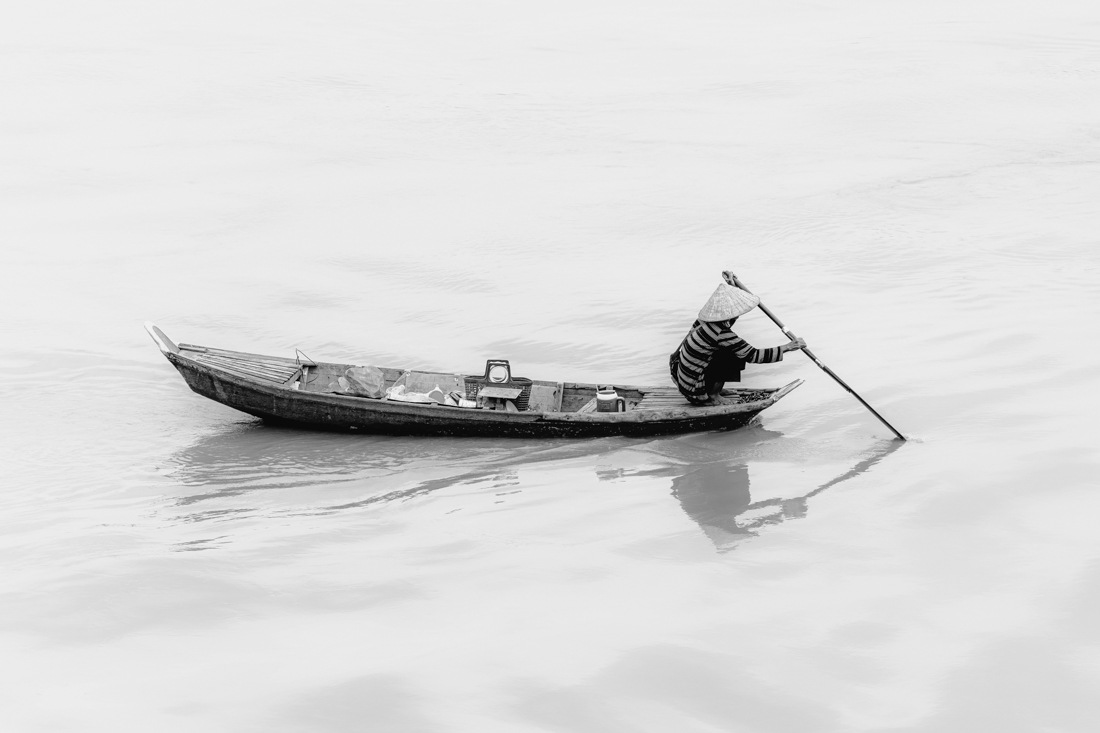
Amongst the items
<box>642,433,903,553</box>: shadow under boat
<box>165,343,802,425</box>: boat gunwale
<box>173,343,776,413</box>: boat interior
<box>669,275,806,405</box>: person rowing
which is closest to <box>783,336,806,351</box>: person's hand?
<box>669,275,806,405</box>: person rowing

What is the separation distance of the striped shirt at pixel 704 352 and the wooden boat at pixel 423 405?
18 cm

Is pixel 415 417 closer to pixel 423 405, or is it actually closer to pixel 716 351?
pixel 423 405

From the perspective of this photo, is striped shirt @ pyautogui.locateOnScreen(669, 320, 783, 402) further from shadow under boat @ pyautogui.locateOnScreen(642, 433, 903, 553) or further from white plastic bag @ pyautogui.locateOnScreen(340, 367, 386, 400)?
white plastic bag @ pyautogui.locateOnScreen(340, 367, 386, 400)

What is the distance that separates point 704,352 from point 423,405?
2.13 meters

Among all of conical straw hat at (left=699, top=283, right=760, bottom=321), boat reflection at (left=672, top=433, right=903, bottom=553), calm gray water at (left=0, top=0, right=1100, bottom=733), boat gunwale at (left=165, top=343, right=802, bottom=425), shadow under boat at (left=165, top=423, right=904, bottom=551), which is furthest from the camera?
boat gunwale at (left=165, top=343, right=802, bottom=425)

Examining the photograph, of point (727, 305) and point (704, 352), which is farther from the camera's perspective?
point (704, 352)

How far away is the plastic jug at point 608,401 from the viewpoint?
7938 mm

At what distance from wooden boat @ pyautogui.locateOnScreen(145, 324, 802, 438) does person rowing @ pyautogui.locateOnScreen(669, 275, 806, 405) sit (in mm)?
191

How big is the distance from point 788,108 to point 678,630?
12.1m

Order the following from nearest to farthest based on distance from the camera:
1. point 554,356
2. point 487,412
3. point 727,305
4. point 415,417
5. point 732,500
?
point 732,500, point 727,305, point 487,412, point 415,417, point 554,356

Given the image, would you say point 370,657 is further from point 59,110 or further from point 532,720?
point 59,110

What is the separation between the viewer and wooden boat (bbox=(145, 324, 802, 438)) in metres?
7.76

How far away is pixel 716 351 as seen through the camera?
7613 millimetres

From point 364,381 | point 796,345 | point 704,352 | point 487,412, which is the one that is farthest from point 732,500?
point 364,381
